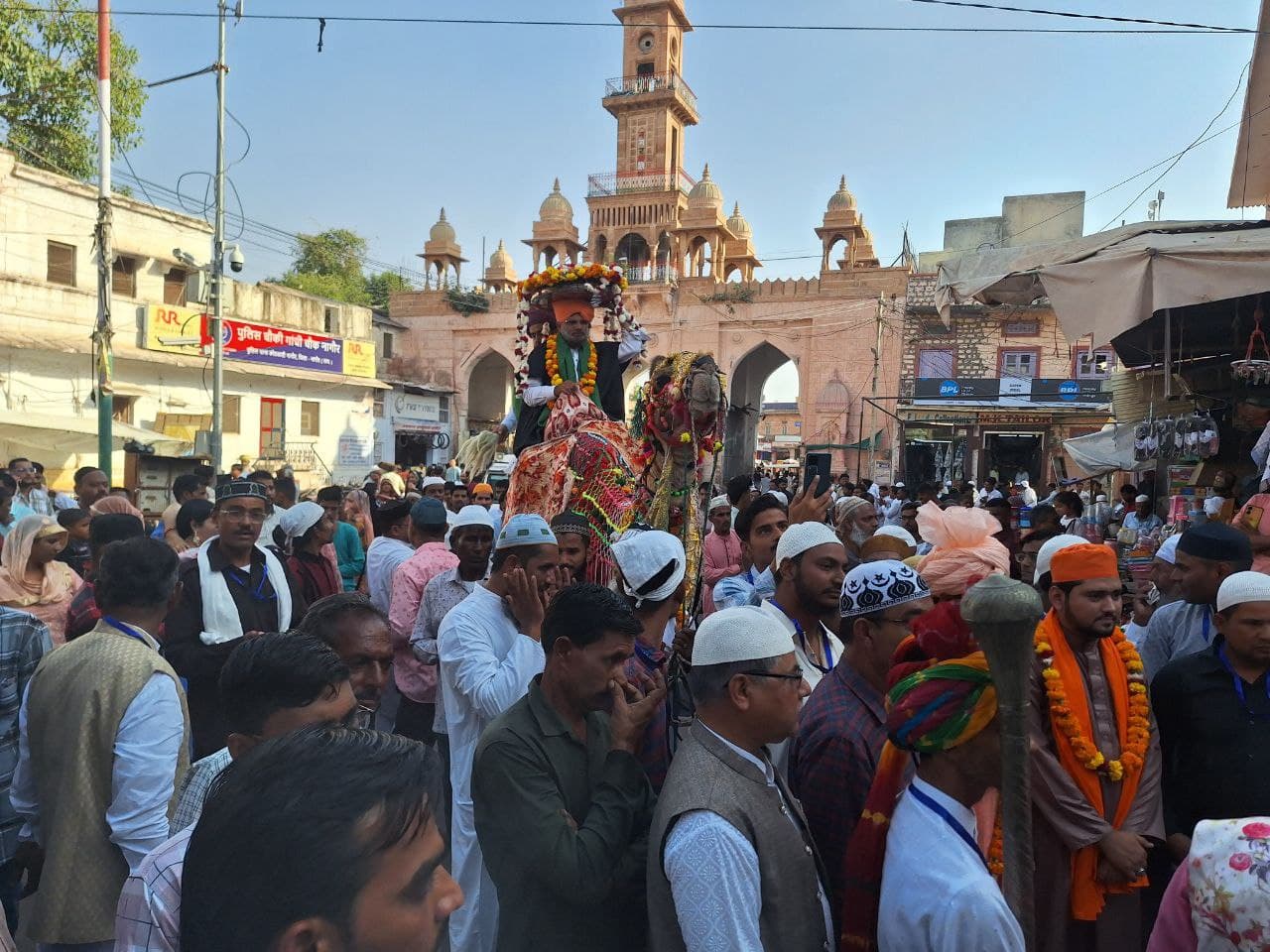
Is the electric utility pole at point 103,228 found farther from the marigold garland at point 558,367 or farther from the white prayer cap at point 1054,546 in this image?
the white prayer cap at point 1054,546

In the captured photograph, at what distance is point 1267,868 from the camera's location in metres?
1.62

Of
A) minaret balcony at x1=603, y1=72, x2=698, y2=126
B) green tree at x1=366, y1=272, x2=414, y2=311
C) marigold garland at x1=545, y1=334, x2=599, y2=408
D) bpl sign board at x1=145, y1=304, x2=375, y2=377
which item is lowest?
marigold garland at x1=545, y1=334, x2=599, y2=408

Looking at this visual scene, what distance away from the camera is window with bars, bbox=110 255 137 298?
2111 cm

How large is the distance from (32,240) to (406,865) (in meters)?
22.2

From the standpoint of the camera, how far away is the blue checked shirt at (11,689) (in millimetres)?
3051

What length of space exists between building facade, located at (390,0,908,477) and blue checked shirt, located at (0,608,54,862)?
21.7 meters

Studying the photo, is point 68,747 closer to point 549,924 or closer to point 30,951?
point 549,924

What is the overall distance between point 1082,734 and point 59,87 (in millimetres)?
27455

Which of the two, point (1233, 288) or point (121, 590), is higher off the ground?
point (1233, 288)

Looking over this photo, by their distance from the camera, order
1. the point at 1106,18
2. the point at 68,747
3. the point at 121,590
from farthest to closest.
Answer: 1. the point at 1106,18
2. the point at 121,590
3. the point at 68,747

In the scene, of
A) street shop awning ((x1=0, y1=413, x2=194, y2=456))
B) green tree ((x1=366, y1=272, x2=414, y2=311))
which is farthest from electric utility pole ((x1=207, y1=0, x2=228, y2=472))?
green tree ((x1=366, y1=272, x2=414, y2=311))

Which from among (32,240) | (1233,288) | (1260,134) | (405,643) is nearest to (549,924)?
(405,643)

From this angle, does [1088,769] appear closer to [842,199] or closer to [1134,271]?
[1134,271]

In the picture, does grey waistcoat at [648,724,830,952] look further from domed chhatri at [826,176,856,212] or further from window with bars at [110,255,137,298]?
domed chhatri at [826,176,856,212]
